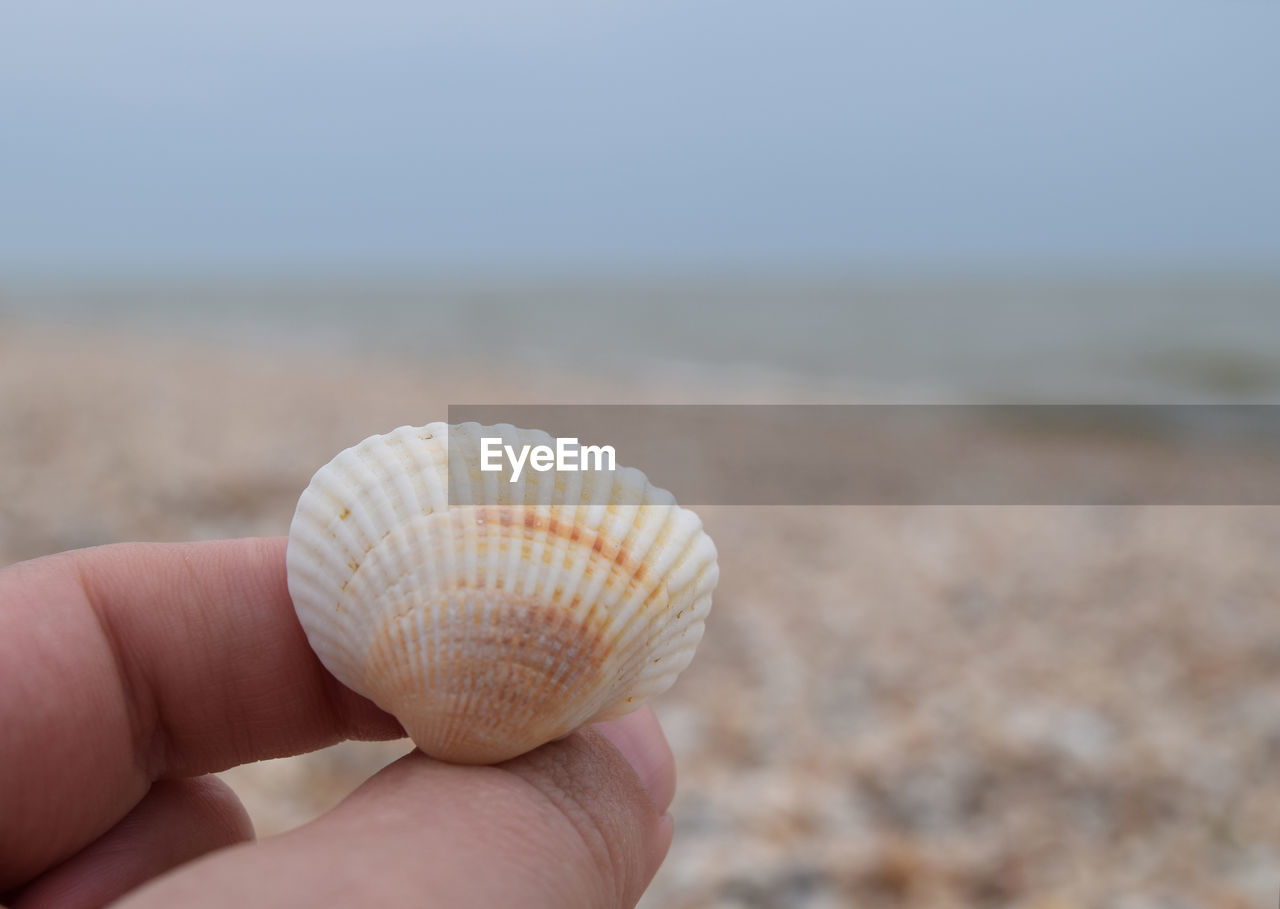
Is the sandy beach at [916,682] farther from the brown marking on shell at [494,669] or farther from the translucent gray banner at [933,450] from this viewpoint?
the brown marking on shell at [494,669]

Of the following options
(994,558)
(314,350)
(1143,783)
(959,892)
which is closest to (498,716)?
(959,892)

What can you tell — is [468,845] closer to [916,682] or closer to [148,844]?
[148,844]

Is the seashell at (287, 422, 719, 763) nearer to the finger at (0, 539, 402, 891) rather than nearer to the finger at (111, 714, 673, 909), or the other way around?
the finger at (111, 714, 673, 909)

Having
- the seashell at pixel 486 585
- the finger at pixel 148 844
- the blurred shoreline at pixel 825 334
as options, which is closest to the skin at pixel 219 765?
the finger at pixel 148 844

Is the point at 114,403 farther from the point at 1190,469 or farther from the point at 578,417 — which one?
the point at 1190,469
